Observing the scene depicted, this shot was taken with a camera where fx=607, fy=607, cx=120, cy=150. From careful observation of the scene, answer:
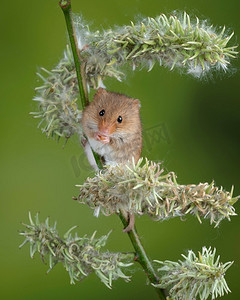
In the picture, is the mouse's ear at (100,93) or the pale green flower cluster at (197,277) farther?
the mouse's ear at (100,93)

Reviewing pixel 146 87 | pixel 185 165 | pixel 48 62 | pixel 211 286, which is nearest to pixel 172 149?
pixel 185 165

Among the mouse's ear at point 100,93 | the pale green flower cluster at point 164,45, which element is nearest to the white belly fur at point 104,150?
the mouse's ear at point 100,93

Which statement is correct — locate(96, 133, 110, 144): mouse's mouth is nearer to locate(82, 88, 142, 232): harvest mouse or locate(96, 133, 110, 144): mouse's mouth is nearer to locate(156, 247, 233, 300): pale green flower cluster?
locate(82, 88, 142, 232): harvest mouse

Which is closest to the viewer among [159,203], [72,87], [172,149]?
[159,203]

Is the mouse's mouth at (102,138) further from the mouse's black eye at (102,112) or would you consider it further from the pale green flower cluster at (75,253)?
the pale green flower cluster at (75,253)

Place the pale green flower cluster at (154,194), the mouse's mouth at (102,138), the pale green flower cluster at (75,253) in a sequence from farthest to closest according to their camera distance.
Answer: the mouse's mouth at (102,138), the pale green flower cluster at (75,253), the pale green flower cluster at (154,194)

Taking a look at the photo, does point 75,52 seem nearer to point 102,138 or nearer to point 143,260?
point 102,138

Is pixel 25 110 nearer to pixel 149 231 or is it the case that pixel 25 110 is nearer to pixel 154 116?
pixel 154 116

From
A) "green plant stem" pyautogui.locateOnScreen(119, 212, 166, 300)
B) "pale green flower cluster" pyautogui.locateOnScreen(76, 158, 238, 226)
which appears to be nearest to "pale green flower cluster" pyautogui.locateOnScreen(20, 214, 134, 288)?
"green plant stem" pyautogui.locateOnScreen(119, 212, 166, 300)
